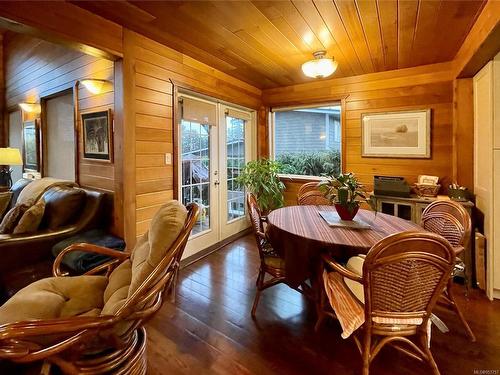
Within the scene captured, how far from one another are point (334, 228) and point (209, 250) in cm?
211

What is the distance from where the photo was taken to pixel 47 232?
2.39m

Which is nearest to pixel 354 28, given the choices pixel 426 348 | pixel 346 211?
pixel 346 211

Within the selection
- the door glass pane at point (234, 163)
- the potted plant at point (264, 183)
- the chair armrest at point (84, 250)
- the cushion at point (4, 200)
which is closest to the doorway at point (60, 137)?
the cushion at point (4, 200)

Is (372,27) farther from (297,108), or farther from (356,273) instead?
(356,273)

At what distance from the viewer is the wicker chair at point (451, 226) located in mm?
1902

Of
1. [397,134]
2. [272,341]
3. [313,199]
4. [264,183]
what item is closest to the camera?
[272,341]

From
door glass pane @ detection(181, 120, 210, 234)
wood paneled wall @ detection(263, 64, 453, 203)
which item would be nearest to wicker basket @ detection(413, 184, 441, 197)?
wood paneled wall @ detection(263, 64, 453, 203)

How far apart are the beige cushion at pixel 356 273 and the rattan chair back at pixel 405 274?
16cm

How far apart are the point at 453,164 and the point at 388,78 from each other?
133 centimetres

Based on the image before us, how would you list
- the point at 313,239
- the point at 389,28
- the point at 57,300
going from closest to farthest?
the point at 57,300, the point at 313,239, the point at 389,28

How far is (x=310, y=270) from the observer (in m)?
1.88

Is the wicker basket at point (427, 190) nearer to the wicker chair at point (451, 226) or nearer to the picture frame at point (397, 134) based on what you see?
the picture frame at point (397, 134)

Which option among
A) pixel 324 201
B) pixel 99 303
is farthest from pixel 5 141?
pixel 324 201

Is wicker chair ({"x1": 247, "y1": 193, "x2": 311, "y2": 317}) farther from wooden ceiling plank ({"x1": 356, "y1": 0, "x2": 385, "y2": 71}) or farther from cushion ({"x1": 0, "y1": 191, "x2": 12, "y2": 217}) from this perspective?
cushion ({"x1": 0, "y1": 191, "x2": 12, "y2": 217})
